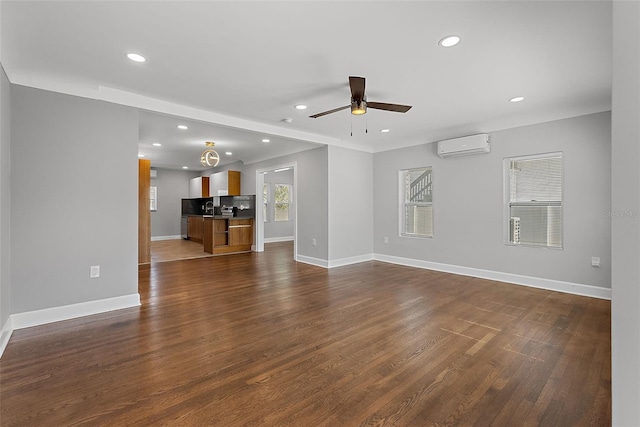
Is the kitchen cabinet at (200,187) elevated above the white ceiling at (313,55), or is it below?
below

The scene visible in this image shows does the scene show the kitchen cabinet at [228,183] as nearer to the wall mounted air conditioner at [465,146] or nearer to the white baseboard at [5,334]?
the wall mounted air conditioner at [465,146]

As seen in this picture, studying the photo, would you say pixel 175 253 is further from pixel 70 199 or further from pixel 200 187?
pixel 70 199

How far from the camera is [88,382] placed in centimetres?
199

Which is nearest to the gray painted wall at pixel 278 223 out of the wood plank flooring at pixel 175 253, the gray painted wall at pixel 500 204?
the wood plank flooring at pixel 175 253

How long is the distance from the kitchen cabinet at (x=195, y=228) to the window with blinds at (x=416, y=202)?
240 inches

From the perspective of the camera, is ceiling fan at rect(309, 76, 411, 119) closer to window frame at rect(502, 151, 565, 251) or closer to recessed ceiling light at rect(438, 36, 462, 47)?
recessed ceiling light at rect(438, 36, 462, 47)

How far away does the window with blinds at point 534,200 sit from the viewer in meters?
4.23

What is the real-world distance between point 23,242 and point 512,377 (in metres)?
4.39

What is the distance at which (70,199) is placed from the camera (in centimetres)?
313

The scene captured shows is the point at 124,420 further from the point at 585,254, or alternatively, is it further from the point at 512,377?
the point at 585,254

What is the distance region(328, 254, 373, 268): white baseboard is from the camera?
19.1ft

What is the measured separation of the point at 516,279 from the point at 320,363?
3.77 m

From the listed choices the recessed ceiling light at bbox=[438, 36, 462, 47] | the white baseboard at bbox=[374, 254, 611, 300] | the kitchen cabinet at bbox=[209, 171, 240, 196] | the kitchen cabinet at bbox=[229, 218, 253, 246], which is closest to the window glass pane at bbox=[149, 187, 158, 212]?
the kitchen cabinet at bbox=[209, 171, 240, 196]

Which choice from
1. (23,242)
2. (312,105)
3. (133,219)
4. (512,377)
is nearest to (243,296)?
(133,219)
